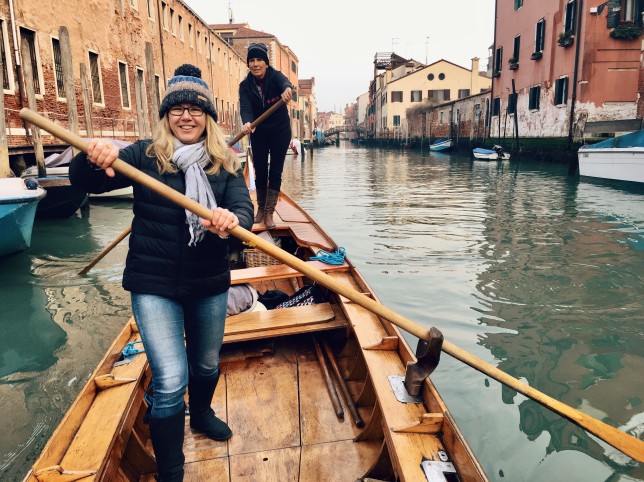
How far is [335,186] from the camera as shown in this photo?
45.6ft

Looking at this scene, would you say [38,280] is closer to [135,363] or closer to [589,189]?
[135,363]

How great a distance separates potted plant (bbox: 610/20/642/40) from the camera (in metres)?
14.1

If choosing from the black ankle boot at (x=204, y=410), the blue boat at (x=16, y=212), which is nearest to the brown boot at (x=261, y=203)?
the black ankle boot at (x=204, y=410)

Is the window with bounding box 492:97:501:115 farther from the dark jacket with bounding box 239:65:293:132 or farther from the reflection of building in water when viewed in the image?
the dark jacket with bounding box 239:65:293:132

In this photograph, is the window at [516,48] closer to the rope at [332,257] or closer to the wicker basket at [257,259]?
the wicker basket at [257,259]

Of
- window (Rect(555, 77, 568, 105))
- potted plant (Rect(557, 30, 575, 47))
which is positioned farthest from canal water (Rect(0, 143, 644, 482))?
potted plant (Rect(557, 30, 575, 47))

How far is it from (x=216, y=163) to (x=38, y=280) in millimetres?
4762

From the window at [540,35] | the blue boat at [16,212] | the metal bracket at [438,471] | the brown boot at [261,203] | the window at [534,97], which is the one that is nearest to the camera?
the metal bracket at [438,471]

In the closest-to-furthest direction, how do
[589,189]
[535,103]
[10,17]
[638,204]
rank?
[638,204] < [10,17] < [589,189] < [535,103]

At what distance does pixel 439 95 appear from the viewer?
1539 inches

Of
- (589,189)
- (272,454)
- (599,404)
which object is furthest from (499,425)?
(589,189)

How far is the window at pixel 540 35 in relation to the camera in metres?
17.9

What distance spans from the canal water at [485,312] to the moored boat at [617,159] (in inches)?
81.2

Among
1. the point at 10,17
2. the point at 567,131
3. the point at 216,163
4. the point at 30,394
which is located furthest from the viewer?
the point at 567,131
